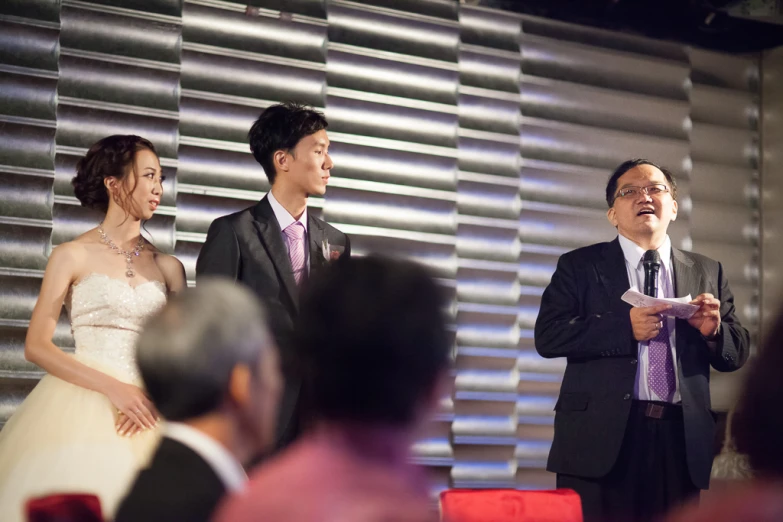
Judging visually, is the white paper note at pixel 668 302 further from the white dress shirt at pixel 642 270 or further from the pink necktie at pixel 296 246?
the pink necktie at pixel 296 246

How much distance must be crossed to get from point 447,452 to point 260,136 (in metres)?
1.97

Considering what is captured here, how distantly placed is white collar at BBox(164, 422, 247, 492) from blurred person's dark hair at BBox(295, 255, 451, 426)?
23 centimetres

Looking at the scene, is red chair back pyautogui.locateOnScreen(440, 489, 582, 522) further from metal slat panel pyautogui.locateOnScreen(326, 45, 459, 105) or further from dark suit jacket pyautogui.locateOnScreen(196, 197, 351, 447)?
metal slat panel pyautogui.locateOnScreen(326, 45, 459, 105)

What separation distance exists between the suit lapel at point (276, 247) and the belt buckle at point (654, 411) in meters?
1.22

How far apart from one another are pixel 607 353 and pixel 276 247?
3.83ft

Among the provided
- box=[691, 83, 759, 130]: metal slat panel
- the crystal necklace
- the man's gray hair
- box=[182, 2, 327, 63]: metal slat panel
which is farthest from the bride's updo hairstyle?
box=[691, 83, 759, 130]: metal slat panel

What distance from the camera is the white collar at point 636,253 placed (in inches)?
132

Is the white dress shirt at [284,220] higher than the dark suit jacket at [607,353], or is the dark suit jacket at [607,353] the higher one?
the white dress shirt at [284,220]

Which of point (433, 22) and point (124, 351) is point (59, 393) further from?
point (433, 22)

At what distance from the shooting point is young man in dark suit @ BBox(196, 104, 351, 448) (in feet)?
10.2

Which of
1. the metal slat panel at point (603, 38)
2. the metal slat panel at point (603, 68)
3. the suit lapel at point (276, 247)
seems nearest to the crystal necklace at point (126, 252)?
the suit lapel at point (276, 247)

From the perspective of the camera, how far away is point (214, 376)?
1.36 meters

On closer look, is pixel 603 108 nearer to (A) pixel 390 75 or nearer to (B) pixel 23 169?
(A) pixel 390 75

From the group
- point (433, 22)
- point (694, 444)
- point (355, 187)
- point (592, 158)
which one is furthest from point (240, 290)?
point (592, 158)
